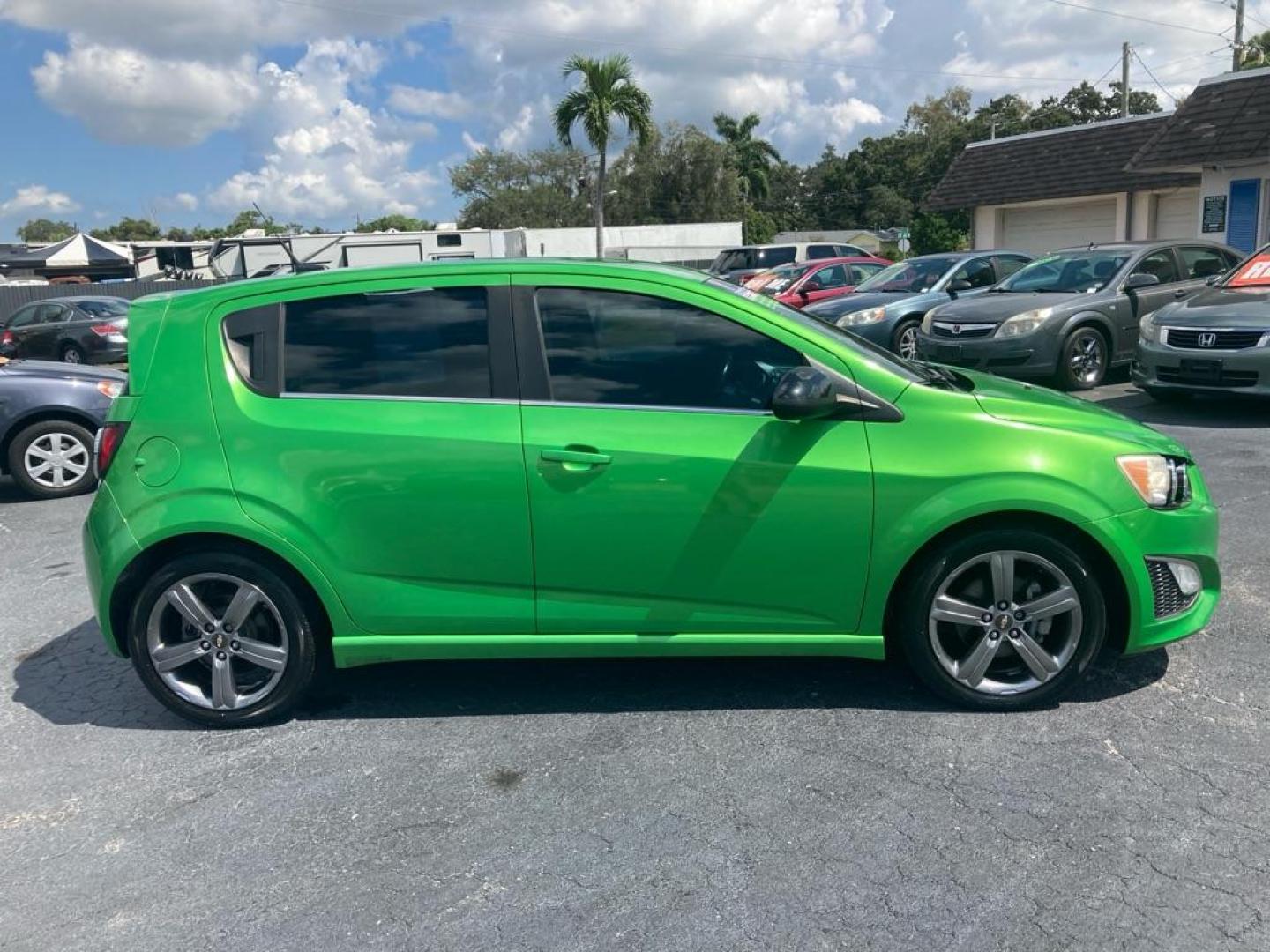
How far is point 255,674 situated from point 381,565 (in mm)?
734

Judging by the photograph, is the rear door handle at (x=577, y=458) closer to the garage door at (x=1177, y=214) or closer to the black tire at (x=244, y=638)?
the black tire at (x=244, y=638)

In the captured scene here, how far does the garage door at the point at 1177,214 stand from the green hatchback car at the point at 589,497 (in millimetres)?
22310

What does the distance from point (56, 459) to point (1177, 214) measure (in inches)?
918

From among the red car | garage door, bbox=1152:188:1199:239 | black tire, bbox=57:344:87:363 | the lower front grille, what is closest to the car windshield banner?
the lower front grille

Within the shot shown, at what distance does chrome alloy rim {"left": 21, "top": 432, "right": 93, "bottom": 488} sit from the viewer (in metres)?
8.88

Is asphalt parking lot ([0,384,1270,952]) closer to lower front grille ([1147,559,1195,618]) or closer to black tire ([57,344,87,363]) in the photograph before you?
lower front grille ([1147,559,1195,618])

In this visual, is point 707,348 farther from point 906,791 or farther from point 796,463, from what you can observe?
point 906,791

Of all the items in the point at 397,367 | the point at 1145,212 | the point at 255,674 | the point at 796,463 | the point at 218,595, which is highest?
Answer: the point at 1145,212

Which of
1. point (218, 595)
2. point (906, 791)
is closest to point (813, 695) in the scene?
point (906, 791)

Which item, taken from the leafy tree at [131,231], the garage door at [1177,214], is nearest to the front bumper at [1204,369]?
the garage door at [1177,214]

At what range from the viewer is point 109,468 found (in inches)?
161

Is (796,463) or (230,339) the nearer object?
(796,463)

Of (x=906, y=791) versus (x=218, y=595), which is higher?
(x=218, y=595)

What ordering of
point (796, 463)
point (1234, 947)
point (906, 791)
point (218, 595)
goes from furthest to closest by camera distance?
point (218, 595)
point (796, 463)
point (906, 791)
point (1234, 947)
